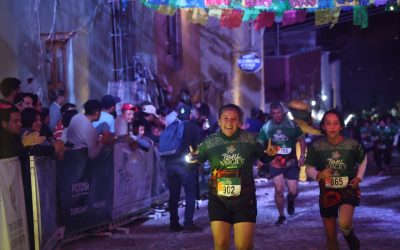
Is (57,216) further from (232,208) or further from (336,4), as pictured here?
(336,4)

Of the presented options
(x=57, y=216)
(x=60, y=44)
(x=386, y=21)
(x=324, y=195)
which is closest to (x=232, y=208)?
(x=324, y=195)

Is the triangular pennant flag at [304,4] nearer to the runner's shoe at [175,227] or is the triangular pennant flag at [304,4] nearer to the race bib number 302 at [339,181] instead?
the runner's shoe at [175,227]

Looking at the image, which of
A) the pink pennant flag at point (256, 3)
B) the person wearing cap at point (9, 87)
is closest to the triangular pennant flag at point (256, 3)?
the pink pennant flag at point (256, 3)

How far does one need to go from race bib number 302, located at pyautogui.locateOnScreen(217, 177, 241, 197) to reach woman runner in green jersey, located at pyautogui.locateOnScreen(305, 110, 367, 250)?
3.62 ft

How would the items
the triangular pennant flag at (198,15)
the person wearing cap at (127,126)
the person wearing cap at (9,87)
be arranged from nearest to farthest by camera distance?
the person wearing cap at (9,87) → the person wearing cap at (127,126) → the triangular pennant flag at (198,15)

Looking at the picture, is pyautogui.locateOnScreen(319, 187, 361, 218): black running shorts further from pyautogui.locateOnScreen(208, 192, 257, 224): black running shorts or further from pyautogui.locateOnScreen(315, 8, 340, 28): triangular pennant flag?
pyautogui.locateOnScreen(315, 8, 340, 28): triangular pennant flag

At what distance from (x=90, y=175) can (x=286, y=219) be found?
3430 mm

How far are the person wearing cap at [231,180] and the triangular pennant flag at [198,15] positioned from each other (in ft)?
23.3

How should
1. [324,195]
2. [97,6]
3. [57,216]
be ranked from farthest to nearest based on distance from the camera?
[97,6] → [57,216] → [324,195]

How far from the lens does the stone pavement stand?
920cm

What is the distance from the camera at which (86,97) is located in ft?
48.9

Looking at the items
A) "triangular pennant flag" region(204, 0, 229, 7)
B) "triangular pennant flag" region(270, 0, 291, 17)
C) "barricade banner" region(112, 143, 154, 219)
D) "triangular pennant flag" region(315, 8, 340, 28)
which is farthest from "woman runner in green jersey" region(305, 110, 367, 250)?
"triangular pennant flag" region(315, 8, 340, 28)

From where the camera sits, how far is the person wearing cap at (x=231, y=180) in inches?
264

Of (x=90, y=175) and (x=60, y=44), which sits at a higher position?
(x=60, y=44)
